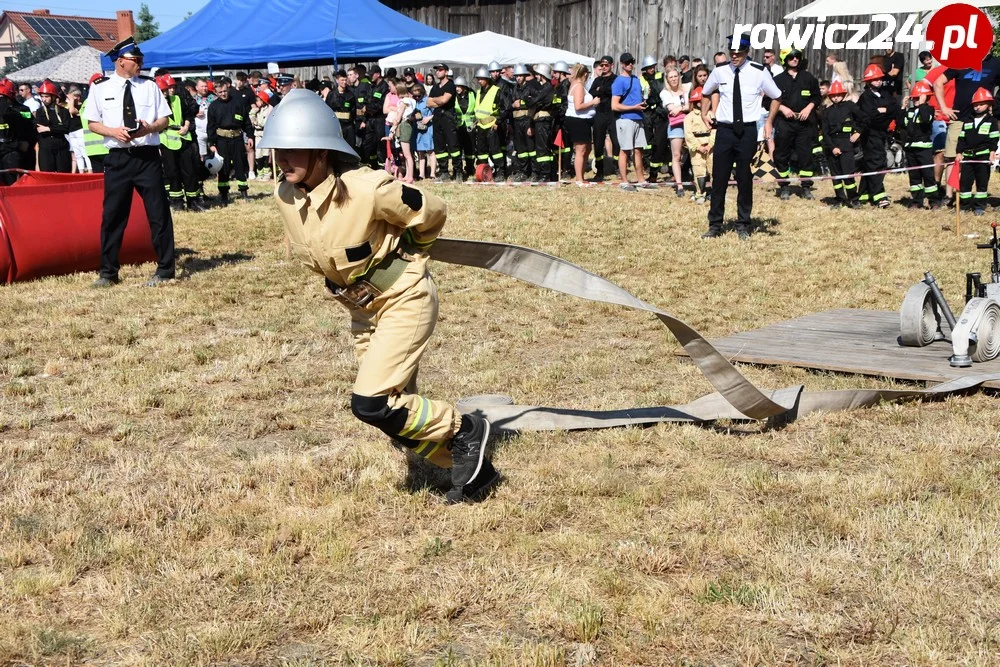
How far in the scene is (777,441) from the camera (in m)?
5.50

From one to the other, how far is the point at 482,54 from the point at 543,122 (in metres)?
4.48

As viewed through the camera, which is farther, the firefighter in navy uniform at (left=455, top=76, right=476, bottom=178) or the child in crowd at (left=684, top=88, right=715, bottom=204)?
the firefighter in navy uniform at (left=455, top=76, right=476, bottom=178)

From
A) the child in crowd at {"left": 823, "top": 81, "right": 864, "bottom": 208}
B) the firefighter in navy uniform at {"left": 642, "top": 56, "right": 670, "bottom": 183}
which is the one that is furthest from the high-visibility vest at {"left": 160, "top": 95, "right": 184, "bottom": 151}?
the child in crowd at {"left": 823, "top": 81, "right": 864, "bottom": 208}

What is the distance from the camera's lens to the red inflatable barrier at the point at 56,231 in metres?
10.2

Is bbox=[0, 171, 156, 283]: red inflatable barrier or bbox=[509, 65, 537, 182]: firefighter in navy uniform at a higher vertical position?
bbox=[509, 65, 537, 182]: firefighter in navy uniform

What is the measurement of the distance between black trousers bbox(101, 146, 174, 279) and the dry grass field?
1506 millimetres

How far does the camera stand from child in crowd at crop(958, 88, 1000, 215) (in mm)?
13289

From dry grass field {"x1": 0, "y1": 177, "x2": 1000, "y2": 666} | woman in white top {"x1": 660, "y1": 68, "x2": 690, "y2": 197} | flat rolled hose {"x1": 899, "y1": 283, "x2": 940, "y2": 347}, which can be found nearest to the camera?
dry grass field {"x1": 0, "y1": 177, "x2": 1000, "y2": 666}

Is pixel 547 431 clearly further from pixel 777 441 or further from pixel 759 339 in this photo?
pixel 759 339

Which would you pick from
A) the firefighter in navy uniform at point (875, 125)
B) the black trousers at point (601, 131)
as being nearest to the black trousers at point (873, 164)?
the firefighter in navy uniform at point (875, 125)

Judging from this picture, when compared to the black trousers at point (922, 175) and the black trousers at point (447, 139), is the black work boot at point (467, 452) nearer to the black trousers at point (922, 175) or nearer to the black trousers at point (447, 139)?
the black trousers at point (922, 175)

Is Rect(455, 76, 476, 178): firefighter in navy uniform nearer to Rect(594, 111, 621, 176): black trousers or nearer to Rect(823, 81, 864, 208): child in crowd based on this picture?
Rect(594, 111, 621, 176): black trousers

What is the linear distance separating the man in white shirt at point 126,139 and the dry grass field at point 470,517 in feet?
5.15

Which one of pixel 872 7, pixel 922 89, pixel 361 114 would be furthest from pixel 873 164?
pixel 361 114
